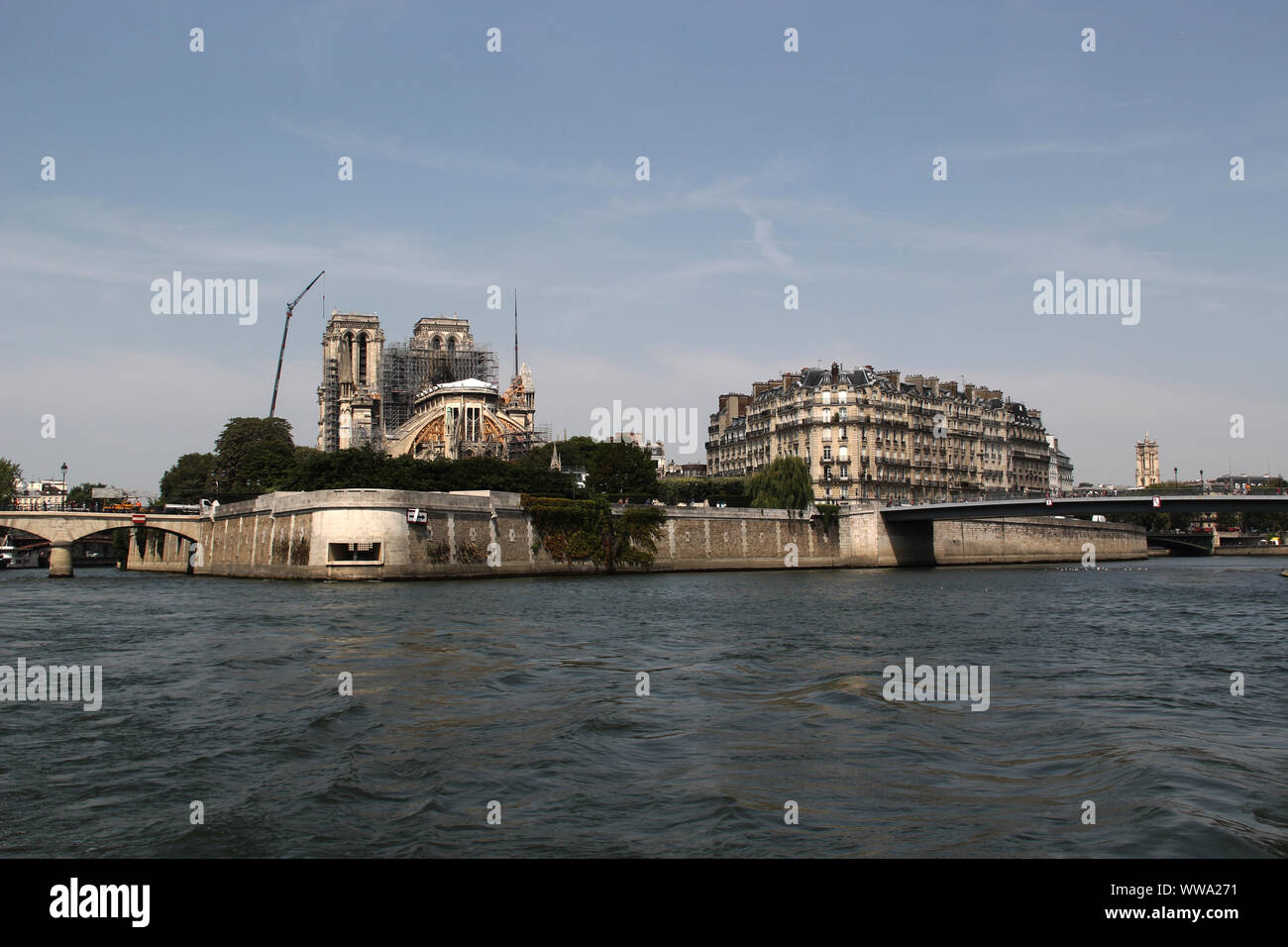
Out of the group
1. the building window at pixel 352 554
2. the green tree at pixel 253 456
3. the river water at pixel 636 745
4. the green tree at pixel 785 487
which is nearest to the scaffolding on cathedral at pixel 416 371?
the green tree at pixel 253 456

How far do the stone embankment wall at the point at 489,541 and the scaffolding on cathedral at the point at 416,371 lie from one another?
5981 cm

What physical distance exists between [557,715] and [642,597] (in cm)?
2865

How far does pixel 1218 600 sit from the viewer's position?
43.1 meters

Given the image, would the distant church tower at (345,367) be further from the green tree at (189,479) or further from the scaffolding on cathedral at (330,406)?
the green tree at (189,479)

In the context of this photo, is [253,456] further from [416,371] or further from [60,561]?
[416,371]

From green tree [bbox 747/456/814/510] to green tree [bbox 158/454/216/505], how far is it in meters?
48.7

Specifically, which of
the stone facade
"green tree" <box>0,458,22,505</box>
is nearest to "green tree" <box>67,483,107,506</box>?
"green tree" <box>0,458,22,505</box>

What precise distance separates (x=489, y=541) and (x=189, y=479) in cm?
6123

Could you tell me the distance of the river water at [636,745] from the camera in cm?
971

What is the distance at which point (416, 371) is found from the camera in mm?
149125

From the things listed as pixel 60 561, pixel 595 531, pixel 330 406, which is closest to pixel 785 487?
pixel 595 531

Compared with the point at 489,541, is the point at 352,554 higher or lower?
lower

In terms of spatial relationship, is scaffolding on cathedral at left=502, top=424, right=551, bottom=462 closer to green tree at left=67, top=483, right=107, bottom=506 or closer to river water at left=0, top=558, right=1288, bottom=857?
green tree at left=67, top=483, right=107, bottom=506

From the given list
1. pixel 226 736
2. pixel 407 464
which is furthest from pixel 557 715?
pixel 407 464
